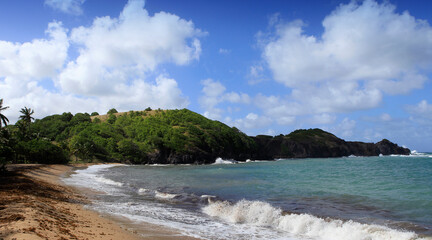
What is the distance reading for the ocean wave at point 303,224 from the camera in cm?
1011

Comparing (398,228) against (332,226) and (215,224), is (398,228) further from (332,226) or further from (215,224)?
(215,224)

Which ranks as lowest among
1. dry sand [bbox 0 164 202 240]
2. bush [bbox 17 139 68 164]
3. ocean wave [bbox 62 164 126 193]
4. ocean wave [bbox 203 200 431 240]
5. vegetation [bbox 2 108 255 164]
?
ocean wave [bbox 62 164 126 193]

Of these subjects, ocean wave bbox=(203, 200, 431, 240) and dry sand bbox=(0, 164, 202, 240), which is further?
ocean wave bbox=(203, 200, 431, 240)

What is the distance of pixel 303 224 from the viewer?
1155 centimetres

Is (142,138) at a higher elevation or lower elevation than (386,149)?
lower

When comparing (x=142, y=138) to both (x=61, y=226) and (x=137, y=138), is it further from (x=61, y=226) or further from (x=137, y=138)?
(x=61, y=226)

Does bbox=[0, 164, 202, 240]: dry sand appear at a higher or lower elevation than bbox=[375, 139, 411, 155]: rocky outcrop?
lower

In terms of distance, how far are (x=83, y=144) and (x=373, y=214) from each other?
8339 cm

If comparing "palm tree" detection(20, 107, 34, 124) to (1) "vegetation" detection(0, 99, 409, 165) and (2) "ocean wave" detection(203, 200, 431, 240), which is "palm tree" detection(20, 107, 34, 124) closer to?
(1) "vegetation" detection(0, 99, 409, 165)

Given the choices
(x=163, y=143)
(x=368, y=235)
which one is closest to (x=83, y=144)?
(x=163, y=143)

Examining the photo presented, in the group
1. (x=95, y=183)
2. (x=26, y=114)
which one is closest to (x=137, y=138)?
(x=26, y=114)

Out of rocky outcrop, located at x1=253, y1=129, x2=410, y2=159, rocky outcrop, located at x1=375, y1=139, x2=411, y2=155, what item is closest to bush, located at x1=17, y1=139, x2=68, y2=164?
rocky outcrop, located at x1=253, y1=129, x2=410, y2=159

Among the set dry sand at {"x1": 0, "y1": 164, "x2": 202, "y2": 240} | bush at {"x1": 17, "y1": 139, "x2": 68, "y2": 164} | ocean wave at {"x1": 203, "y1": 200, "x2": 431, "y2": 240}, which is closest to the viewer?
dry sand at {"x1": 0, "y1": 164, "x2": 202, "y2": 240}

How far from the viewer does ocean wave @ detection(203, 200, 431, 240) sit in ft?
33.2
